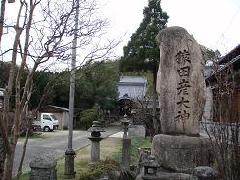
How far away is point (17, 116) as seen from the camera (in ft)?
24.1

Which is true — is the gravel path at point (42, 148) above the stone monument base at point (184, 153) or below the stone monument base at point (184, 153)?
below

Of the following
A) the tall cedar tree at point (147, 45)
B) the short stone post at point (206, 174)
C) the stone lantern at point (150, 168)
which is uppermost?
the tall cedar tree at point (147, 45)

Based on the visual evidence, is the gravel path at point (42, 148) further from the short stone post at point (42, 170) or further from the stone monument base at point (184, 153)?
the short stone post at point (42, 170)

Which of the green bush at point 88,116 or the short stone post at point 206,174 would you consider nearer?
the short stone post at point 206,174

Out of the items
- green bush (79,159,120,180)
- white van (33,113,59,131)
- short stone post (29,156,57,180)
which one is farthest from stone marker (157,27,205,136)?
white van (33,113,59,131)

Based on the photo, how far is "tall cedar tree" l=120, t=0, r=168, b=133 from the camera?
29.5 meters

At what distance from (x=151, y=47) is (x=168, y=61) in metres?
18.4

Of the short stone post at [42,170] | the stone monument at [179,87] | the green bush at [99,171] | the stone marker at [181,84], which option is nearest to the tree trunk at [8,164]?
the short stone post at [42,170]

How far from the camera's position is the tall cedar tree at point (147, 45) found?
96.9 ft

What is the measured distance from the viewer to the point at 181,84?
1123 cm

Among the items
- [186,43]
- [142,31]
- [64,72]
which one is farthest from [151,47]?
[64,72]

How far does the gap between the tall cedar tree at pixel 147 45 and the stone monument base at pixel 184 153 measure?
716 inches

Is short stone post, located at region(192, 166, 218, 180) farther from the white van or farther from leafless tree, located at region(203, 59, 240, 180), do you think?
the white van

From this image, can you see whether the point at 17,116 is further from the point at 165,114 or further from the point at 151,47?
the point at 151,47
